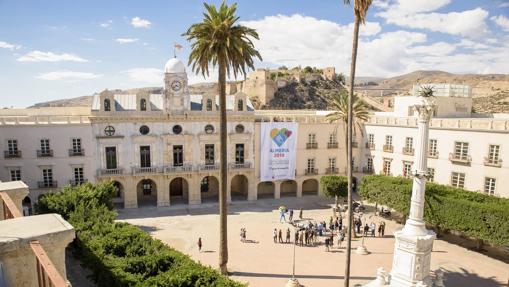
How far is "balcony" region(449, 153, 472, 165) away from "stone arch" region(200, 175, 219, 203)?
28158 mm

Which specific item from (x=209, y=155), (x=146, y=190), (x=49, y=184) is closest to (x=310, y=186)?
(x=209, y=155)

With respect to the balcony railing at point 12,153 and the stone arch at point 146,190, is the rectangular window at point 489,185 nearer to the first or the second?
the stone arch at point 146,190

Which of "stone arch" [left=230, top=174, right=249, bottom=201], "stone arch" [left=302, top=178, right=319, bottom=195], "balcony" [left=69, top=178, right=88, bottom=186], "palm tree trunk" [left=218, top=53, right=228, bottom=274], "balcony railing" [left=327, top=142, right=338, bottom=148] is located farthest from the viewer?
"stone arch" [left=302, top=178, right=319, bottom=195]

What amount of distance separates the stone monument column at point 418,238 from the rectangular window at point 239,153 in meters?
26.8

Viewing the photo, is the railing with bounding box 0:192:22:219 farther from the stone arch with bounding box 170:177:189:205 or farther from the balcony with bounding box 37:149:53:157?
the stone arch with bounding box 170:177:189:205

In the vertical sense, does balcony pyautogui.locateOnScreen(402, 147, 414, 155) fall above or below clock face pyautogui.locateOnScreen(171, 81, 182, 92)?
below

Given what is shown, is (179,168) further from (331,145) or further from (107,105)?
(331,145)

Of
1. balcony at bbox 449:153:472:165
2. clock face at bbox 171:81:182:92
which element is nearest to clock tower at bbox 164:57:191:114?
clock face at bbox 171:81:182:92

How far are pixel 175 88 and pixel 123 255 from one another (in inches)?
1019

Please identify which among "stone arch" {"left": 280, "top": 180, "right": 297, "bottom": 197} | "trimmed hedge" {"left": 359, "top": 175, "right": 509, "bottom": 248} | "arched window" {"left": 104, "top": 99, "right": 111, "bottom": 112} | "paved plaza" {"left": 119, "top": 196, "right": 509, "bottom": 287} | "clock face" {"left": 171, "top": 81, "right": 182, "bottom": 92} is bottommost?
"paved plaza" {"left": 119, "top": 196, "right": 509, "bottom": 287}

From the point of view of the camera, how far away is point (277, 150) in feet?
151

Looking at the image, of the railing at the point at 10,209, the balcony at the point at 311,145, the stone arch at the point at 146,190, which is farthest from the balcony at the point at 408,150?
the railing at the point at 10,209

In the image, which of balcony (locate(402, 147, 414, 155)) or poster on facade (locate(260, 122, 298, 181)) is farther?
poster on facade (locate(260, 122, 298, 181))

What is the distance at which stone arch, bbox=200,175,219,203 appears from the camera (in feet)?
160
